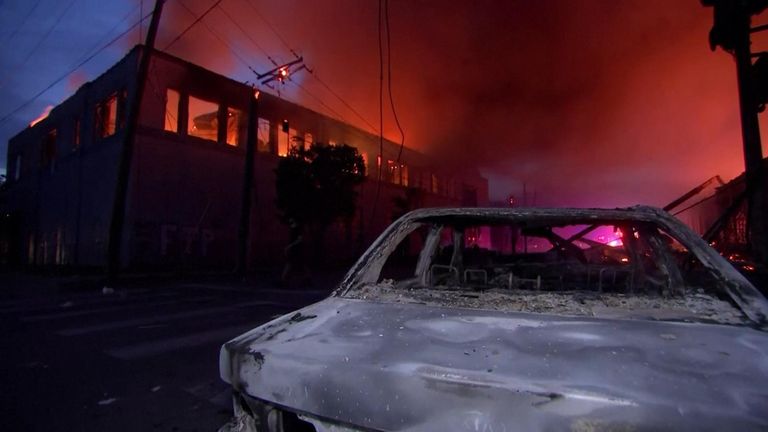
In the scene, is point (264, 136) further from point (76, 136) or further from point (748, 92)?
point (748, 92)

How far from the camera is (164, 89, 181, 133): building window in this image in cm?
1831

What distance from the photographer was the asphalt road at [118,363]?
3023mm

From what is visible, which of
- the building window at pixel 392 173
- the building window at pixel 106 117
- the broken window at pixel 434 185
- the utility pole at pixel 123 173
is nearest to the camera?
the utility pole at pixel 123 173

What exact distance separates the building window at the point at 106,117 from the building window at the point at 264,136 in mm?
6584

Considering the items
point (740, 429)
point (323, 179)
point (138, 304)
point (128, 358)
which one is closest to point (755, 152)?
point (740, 429)

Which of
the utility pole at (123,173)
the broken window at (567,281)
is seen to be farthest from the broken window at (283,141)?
the broken window at (567,281)

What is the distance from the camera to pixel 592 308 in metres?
1.53

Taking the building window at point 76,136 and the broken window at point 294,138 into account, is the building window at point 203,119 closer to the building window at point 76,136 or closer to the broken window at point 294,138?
the broken window at point 294,138

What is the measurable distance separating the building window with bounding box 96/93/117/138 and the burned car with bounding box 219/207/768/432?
21585 mm

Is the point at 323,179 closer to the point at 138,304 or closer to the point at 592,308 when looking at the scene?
the point at 138,304

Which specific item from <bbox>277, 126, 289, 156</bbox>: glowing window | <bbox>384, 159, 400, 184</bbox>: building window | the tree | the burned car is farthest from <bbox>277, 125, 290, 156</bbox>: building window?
the burned car

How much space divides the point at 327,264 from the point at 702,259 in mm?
22037

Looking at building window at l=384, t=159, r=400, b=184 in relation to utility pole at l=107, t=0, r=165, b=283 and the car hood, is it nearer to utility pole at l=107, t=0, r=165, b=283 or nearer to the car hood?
utility pole at l=107, t=0, r=165, b=283

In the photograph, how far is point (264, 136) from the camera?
22.5 meters
